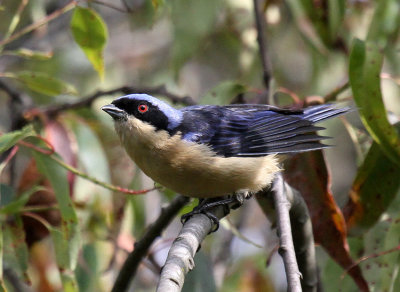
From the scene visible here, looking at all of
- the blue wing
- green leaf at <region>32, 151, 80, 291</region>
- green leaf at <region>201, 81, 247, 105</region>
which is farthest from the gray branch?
green leaf at <region>201, 81, 247, 105</region>

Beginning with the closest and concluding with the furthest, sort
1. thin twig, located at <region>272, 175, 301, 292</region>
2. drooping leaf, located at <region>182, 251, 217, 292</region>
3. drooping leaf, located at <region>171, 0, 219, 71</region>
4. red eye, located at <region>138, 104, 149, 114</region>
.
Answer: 1. thin twig, located at <region>272, 175, 301, 292</region>
2. red eye, located at <region>138, 104, 149, 114</region>
3. drooping leaf, located at <region>182, 251, 217, 292</region>
4. drooping leaf, located at <region>171, 0, 219, 71</region>

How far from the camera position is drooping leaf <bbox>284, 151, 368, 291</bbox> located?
10.9 ft

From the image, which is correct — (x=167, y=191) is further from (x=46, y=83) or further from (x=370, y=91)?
(x=370, y=91)

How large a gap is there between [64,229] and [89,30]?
1.03m

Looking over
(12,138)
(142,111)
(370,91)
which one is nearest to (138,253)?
(142,111)

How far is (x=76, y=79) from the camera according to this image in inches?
269

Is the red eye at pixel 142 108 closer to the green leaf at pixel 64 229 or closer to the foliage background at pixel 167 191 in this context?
the foliage background at pixel 167 191

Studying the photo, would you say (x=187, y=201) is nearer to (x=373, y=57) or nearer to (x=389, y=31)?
(x=373, y=57)

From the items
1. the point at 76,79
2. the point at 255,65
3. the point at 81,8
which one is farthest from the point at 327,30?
the point at 76,79

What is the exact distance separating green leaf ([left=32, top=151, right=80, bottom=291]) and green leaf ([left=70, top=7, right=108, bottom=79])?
2.09 feet

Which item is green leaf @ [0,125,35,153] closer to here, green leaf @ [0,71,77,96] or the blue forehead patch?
the blue forehead patch

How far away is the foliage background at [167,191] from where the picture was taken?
3.21 metres

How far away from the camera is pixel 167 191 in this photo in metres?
3.81

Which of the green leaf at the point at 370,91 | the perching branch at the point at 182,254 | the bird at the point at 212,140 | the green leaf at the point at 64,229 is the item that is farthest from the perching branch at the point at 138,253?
the green leaf at the point at 370,91
